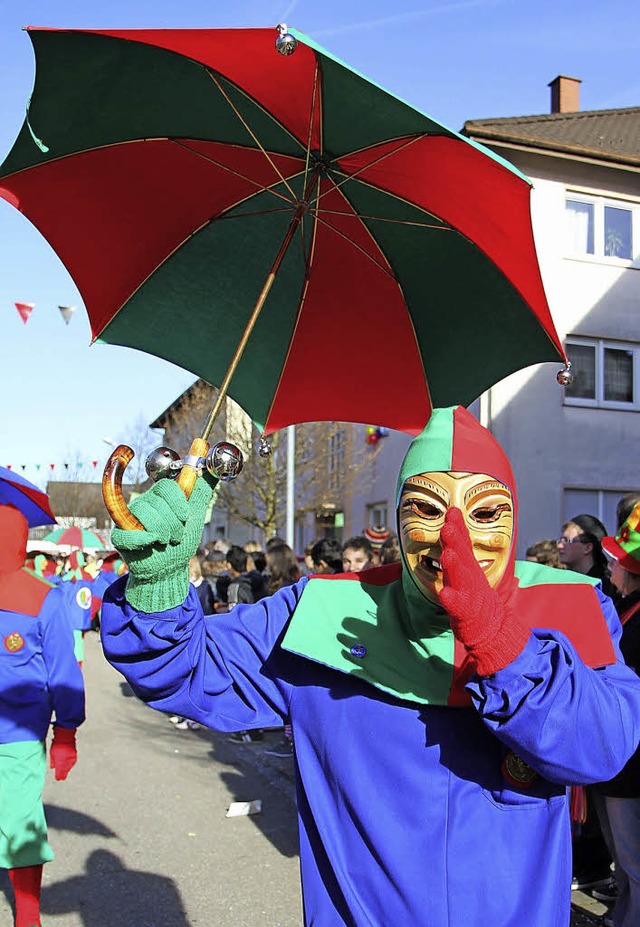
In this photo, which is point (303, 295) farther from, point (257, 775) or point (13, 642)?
point (257, 775)

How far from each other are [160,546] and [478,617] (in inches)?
25.5

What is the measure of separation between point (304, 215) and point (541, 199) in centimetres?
1371

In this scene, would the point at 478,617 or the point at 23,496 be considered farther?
the point at 23,496

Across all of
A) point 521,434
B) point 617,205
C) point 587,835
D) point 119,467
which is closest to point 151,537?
point 119,467

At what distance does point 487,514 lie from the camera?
200 centimetres

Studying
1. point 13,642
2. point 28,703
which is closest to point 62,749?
point 28,703

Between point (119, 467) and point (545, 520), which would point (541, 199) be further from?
point (119, 467)

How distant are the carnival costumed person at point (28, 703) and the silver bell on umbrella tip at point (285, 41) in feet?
9.20

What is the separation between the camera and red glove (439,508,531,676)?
1609mm

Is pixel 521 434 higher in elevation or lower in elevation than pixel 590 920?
higher

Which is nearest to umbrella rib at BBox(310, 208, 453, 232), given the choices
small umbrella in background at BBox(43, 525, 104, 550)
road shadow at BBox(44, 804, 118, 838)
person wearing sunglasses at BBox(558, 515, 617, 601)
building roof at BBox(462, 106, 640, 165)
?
person wearing sunglasses at BBox(558, 515, 617, 601)

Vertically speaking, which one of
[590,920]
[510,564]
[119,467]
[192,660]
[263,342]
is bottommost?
[590,920]

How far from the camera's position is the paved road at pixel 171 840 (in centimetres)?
452

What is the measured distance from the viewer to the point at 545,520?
1537cm
